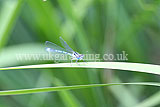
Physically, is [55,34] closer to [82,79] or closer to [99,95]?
[82,79]

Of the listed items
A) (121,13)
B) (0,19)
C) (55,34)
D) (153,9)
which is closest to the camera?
(55,34)

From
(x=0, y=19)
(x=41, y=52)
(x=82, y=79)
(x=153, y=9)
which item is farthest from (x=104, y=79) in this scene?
(x=0, y=19)

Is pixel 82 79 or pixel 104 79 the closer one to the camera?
pixel 82 79

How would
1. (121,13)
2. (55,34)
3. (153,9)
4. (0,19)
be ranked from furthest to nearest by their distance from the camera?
(121,13) → (153,9) → (0,19) → (55,34)

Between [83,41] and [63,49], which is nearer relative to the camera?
[83,41]

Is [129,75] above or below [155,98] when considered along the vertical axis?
above

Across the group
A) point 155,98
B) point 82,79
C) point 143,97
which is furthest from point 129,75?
point 82,79

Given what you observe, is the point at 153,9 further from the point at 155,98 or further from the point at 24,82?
the point at 24,82

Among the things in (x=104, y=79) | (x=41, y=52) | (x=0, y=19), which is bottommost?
(x=104, y=79)
